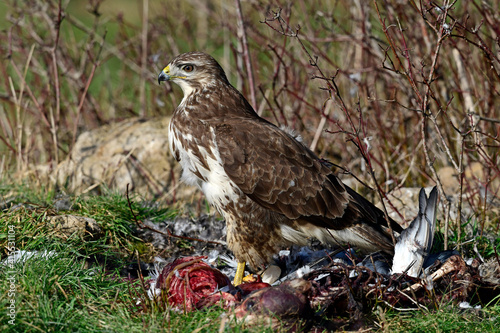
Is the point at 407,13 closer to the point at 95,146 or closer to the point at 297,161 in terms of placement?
the point at 297,161

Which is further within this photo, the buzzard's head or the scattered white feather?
the buzzard's head

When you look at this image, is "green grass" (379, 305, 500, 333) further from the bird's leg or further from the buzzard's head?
the buzzard's head

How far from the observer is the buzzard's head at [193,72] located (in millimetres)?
4309

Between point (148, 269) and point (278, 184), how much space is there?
44.0 inches

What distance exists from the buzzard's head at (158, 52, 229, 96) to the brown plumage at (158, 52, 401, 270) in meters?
0.16

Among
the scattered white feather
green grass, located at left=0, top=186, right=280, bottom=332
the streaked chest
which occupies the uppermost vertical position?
the streaked chest

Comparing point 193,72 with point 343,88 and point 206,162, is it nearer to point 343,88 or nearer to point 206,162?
point 206,162

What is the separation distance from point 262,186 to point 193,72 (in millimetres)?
1026

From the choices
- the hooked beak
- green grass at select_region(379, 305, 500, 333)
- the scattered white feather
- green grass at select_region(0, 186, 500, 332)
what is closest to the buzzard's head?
the hooked beak

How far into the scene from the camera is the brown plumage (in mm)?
3877

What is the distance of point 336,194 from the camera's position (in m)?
4.05

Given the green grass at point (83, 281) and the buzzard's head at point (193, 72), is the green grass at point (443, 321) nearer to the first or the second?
the green grass at point (83, 281)

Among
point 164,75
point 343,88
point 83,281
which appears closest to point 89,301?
point 83,281

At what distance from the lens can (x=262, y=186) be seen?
12.7ft
